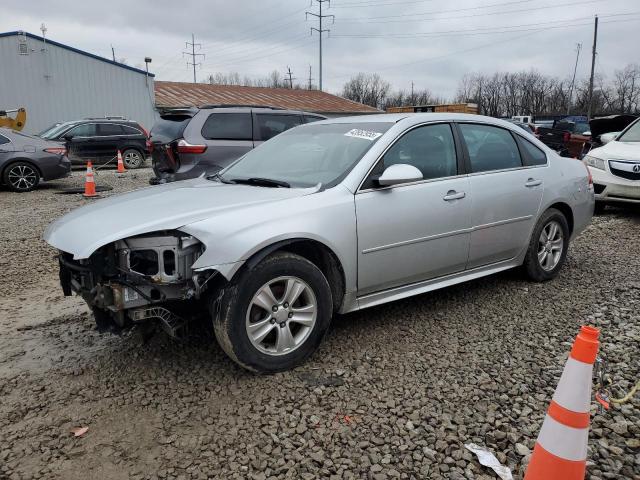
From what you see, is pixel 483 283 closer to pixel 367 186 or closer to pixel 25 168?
pixel 367 186

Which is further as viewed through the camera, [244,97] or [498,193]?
[244,97]

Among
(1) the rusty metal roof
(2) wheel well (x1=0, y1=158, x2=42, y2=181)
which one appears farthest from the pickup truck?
(1) the rusty metal roof

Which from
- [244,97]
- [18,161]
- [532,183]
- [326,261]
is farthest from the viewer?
[244,97]

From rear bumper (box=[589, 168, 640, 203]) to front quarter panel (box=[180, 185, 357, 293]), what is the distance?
6.17 m

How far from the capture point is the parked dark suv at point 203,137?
8.03 meters

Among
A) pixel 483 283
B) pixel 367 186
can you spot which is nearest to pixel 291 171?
pixel 367 186

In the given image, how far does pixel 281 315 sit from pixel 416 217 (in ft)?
4.13

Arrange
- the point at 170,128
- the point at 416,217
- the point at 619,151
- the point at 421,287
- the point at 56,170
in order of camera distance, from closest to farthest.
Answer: the point at 416,217, the point at 421,287, the point at 619,151, the point at 170,128, the point at 56,170

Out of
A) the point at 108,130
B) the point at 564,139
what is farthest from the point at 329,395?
the point at 108,130

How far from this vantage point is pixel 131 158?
17.2 m

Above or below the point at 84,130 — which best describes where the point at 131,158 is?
below

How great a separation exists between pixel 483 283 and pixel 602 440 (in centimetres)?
246

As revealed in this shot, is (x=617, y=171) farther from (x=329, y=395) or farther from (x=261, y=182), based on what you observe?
(x=329, y=395)

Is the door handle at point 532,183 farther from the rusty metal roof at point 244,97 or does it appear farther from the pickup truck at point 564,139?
the rusty metal roof at point 244,97
